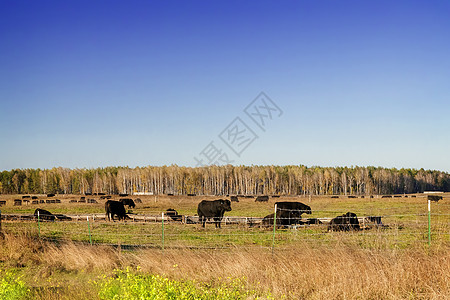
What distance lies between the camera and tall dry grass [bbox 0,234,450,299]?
23.2 feet

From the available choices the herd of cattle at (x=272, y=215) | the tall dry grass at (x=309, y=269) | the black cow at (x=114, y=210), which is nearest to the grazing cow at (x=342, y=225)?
the herd of cattle at (x=272, y=215)

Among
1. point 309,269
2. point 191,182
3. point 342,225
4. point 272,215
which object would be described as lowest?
point 191,182

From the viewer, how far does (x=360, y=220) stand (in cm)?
2033

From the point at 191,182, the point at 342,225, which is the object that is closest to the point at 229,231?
the point at 342,225

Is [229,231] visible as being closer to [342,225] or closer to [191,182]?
[342,225]

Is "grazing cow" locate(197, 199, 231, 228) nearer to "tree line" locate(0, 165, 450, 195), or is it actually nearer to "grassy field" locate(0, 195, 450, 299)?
"grassy field" locate(0, 195, 450, 299)

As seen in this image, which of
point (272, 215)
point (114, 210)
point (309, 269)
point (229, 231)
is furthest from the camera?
point (114, 210)

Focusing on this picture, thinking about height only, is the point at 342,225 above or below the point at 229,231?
above

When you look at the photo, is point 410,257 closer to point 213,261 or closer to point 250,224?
point 213,261

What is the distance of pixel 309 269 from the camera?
7883 mm

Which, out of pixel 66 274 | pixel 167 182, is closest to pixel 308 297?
pixel 66 274

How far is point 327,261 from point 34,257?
885 centimetres

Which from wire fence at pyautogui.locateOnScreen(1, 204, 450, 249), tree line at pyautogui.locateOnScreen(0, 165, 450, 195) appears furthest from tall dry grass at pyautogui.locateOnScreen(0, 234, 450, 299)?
tree line at pyautogui.locateOnScreen(0, 165, 450, 195)

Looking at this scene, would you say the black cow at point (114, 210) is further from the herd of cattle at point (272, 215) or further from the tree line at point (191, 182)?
the tree line at point (191, 182)
